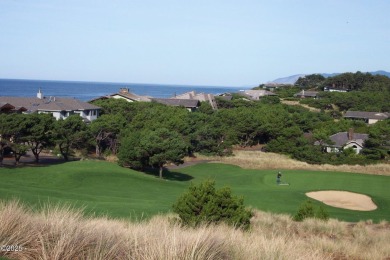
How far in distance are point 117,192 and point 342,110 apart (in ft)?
265

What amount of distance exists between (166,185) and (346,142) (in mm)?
31775

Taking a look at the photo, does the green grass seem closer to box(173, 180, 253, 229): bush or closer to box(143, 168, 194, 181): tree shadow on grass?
box(143, 168, 194, 181): tree shadow on grass

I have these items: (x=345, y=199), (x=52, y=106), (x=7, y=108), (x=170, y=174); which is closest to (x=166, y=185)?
(x=170, y=174)

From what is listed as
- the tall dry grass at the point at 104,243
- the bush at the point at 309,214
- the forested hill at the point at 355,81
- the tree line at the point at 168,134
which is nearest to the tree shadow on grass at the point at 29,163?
the tree line at the point at 168,134

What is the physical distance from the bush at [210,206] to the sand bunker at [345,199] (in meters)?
16.5

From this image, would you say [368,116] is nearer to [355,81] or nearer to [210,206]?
[355,81]

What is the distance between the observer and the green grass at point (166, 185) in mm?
22781

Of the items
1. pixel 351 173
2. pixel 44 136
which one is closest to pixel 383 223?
pixel 351 173

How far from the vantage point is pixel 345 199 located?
30844 millimetres

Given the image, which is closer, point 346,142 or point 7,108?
point 7,108

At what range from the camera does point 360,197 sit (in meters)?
31.3

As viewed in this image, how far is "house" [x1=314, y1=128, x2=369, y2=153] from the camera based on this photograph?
5455 centimetres

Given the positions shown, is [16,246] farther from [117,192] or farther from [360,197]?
[360,197]

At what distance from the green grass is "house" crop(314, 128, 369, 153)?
1342 centimetres
